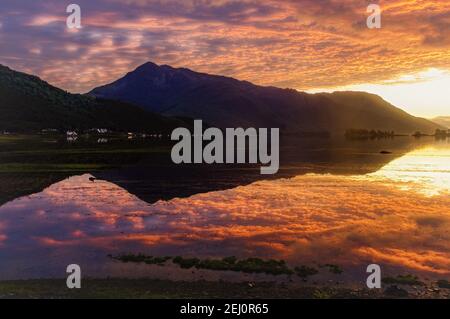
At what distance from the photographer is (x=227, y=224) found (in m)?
44.0

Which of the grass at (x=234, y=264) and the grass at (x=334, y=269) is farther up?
the grass at (x=234, y=264)

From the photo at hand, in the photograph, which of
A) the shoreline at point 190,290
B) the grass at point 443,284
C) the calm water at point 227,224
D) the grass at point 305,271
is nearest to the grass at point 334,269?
the calm water at point 227,224

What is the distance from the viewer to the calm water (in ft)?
107

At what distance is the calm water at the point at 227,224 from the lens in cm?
3260

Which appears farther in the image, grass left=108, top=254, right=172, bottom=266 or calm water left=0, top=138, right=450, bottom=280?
calm water left=0, top=138, right=450, bottom=280

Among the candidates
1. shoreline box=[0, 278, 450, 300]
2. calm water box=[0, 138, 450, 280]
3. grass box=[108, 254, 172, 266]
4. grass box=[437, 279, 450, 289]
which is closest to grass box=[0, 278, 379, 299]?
shoreline box=[0, 278, 450, 300]

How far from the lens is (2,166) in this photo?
303 feet

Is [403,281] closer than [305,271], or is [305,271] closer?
[403,281]

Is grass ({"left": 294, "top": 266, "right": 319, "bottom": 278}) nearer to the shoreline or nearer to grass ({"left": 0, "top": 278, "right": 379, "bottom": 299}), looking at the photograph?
the shoreline
